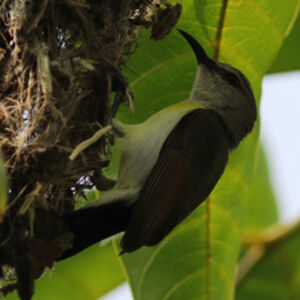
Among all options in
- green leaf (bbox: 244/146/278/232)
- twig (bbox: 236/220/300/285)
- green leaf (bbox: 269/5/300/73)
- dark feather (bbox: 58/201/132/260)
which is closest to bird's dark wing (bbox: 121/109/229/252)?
dark feather (bbox: 58/201/132/260)

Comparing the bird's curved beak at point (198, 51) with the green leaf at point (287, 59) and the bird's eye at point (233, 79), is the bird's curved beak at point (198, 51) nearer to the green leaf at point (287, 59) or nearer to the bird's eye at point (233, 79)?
the bird's eye at point (233, 79)

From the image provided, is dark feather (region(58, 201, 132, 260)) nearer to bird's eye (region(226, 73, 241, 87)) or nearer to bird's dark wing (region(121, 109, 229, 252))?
bird's dark wing (region(121, 109, 229, 252))

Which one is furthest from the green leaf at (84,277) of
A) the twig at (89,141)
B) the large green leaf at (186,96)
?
the twig at (89,141)

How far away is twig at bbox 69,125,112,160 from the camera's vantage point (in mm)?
3623

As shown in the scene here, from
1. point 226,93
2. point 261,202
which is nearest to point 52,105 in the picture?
point 226,93

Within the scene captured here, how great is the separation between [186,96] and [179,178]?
0.82 m

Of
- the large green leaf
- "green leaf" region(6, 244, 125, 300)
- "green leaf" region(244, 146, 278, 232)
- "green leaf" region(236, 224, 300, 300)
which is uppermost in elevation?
the large green leaf

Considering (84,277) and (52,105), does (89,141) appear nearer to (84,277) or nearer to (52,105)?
(52,105)

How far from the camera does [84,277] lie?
213 inches

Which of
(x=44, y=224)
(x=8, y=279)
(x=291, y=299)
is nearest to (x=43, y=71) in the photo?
(x=44, y=224)

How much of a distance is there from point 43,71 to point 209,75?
4.23ft

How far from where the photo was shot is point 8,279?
12.6 feet

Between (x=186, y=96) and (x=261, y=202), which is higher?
(x=186, y=96)

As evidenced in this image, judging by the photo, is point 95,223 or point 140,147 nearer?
point 95,223
